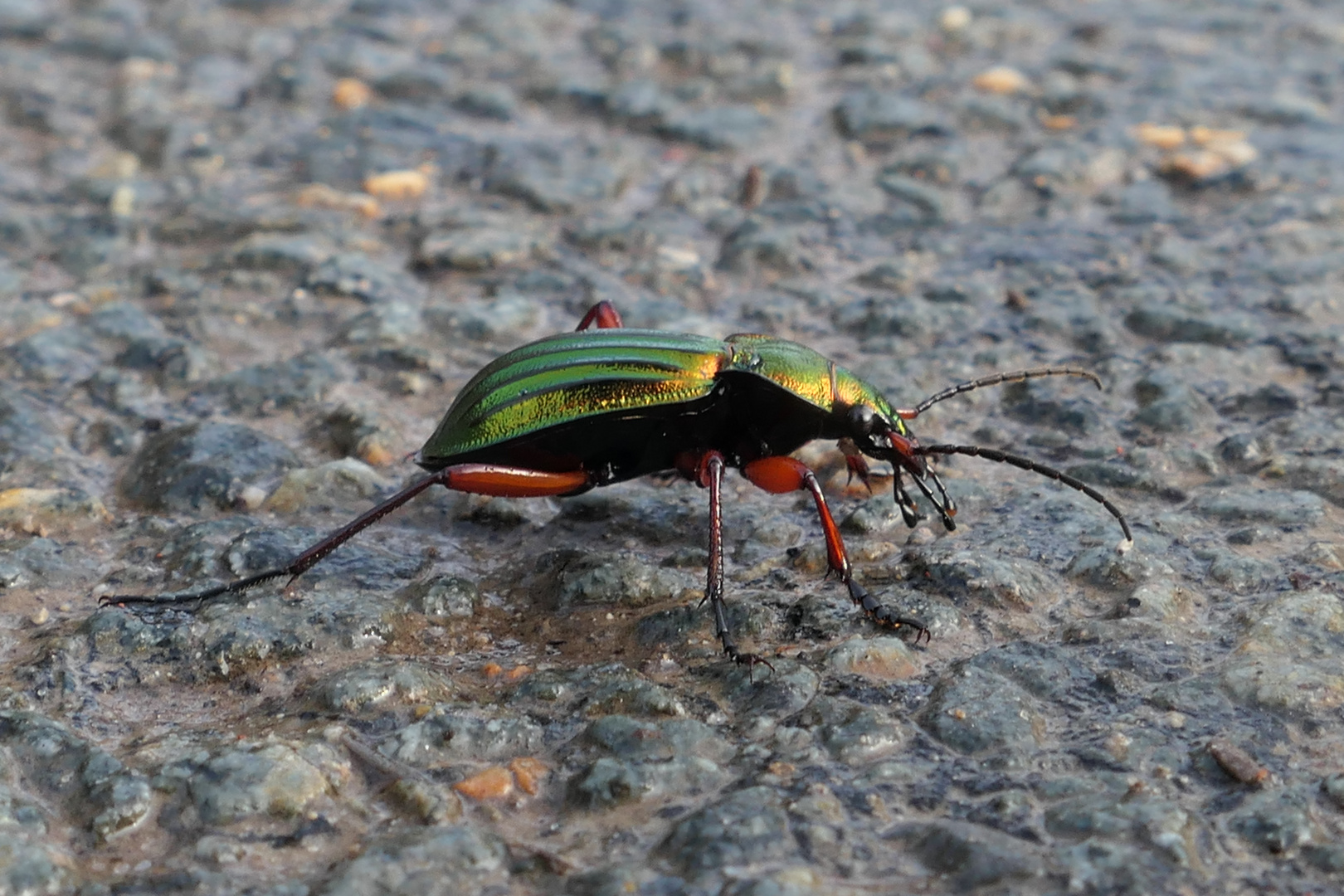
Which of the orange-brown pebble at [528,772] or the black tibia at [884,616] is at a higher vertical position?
the black tibia at [884,616]

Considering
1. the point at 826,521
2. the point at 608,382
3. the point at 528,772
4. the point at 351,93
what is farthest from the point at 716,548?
the point at 351,93

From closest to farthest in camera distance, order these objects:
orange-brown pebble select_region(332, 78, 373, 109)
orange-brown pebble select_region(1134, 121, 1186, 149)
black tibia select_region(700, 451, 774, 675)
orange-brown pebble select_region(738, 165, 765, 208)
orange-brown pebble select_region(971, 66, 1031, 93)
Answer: black tibia select_region(700, 451, 774, 675)
orange-brown pebble select_region(738, 165, 765, 208)
orange-brown pebble select_region(1134, 121, 1186, 149)
orange-brown pebble select_region(332, 78, 373, 109)
orange-brown pebble select_region(971, 66, 1031, 93)

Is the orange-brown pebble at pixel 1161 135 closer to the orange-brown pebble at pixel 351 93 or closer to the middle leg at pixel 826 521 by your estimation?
the middle leg at pixel 826 521

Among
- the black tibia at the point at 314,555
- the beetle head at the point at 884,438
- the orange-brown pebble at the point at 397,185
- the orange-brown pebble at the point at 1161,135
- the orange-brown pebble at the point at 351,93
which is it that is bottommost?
the black tibia at the point at 314,555

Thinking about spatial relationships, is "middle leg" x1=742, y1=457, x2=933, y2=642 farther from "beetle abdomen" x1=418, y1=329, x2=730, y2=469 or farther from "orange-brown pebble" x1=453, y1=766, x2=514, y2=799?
"orange-brown pebble" x1=453, y1=766, x2=514, y2=799

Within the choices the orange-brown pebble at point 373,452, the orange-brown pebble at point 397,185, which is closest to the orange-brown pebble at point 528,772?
the orange-brown pebble at point 373,452

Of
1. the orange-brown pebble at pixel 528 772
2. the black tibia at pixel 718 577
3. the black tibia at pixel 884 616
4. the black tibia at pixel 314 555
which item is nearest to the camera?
the orange-brown pebble at pixel 528 772

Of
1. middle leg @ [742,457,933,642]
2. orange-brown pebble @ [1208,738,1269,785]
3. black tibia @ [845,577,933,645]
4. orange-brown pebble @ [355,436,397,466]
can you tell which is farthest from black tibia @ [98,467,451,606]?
orange-brown pebble @ [1208,738,1269,785]
